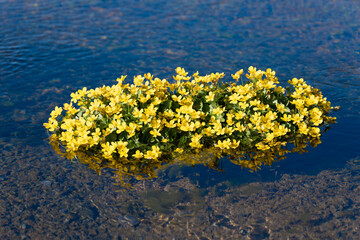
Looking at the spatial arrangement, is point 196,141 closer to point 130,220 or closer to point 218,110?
point 218,110

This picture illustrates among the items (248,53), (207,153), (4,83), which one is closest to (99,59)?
(4,83)

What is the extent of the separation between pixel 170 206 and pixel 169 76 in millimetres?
4353

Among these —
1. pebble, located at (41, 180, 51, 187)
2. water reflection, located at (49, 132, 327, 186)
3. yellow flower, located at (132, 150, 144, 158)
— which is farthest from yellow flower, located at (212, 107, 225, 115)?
pebble, located at (41, 180, 51, 187)

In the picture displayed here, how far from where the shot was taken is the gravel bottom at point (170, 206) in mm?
4723

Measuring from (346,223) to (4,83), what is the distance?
7.33 metres

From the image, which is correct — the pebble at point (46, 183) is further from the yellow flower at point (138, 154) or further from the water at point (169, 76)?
the yellow flower at point (138, 154)

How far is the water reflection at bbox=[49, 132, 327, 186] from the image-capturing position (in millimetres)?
5641

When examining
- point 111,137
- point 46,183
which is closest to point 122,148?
point 111,137

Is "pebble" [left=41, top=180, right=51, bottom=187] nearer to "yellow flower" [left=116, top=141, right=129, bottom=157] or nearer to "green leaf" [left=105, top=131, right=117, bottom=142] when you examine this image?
"green leaf" [left=105, top=131, right=117, bottom=142]

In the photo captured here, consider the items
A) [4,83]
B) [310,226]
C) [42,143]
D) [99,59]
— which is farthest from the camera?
[99,59]

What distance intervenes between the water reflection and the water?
0.43 feet

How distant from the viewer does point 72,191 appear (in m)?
5.34

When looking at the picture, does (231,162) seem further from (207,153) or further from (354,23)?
(354,23)

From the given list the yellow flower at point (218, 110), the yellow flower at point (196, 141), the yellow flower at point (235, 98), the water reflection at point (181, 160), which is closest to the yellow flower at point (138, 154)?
the water reflection at point (181, 160)
